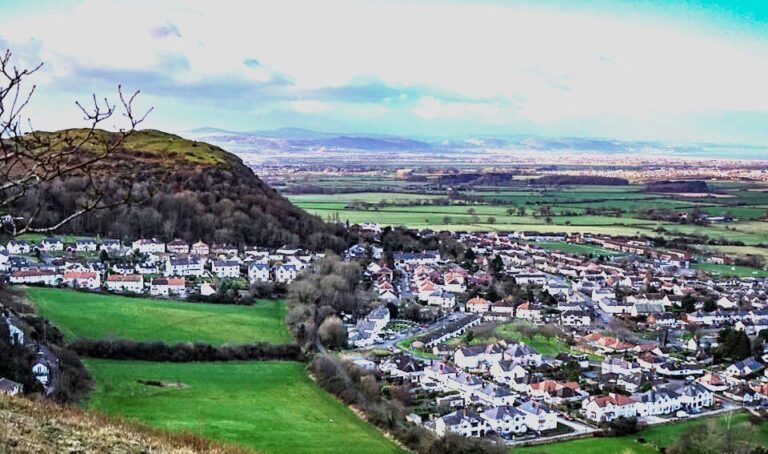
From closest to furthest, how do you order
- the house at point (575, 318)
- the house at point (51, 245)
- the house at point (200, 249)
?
the house at point (575, 318)
the house at point (51, 245)
the house at point (200, 249)

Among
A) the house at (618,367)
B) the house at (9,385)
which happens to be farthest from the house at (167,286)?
the house at (618,367)

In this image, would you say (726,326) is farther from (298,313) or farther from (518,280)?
(298,313)

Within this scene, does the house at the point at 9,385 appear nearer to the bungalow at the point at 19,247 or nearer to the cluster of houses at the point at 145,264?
the cluster of houses at the point at 145,264

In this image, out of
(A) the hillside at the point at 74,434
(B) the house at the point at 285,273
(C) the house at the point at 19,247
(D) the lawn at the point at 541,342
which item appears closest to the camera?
(A) the hillside at the point at 74,434

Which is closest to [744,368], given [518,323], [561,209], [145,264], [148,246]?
[518,323]

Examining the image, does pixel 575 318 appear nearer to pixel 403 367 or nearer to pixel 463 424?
pixel 403 367
